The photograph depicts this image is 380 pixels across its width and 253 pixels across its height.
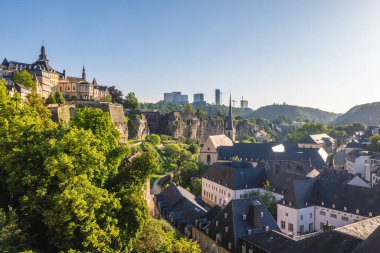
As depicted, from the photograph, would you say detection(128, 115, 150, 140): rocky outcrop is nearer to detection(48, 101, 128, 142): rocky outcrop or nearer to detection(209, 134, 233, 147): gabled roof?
detection(48, 101, 128, 142): rocky outcrop

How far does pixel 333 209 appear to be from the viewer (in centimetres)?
4012

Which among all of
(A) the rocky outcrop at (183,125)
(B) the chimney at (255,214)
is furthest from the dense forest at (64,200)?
(A) the rocky outcrop at (183,125)

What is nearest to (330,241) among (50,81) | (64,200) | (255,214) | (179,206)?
(255,214)

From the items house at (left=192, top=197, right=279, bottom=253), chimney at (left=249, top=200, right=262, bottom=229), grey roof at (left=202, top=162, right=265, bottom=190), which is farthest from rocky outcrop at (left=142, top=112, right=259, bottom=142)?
chimney at (left=249, top=200, right=262, bottom=229)

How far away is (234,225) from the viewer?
101ft

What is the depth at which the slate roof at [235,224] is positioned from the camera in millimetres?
30423

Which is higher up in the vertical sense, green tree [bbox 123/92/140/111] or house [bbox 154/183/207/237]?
green tree [bbox 123/92/140/111]

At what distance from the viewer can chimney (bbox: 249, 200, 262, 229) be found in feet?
103

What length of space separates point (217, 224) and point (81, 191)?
58.6 ft

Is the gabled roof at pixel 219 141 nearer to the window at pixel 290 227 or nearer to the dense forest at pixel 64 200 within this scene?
the window at pixel 290 227

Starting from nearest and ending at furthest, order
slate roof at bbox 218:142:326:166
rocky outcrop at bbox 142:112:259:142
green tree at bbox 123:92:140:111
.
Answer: slate roof at bbox 218:142:326:166
green tree at bbox 123:92:140:111
rocky outcrop at bbox 142:112:259:142

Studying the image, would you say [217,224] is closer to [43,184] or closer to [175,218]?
[175,218]

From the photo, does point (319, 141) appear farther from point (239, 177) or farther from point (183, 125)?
point (239, 177)

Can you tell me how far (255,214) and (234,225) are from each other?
242cm
